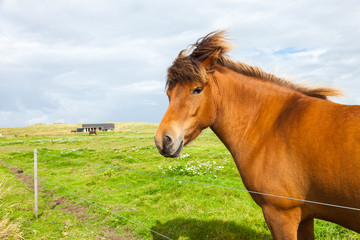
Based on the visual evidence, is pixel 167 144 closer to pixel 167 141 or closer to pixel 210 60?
pixel 167 141

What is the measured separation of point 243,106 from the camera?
3785mm

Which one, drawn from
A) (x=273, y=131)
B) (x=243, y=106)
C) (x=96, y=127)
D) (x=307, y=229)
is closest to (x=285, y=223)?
(x=307, y=229)

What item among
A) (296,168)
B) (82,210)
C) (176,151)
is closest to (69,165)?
(82,210)

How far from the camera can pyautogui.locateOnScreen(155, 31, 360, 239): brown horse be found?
9.17ft

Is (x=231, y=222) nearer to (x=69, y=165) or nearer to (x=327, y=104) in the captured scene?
(x=327, y=104)

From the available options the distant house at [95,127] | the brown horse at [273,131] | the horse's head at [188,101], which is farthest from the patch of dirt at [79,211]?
the distant house at [95,127]

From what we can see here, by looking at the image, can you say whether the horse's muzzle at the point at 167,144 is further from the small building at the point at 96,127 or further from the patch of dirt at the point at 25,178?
the small building at the point at 96,127

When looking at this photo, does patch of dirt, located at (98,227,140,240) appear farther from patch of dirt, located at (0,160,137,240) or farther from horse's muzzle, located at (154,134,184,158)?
horse's muzzle, located at (154,134,184,158)

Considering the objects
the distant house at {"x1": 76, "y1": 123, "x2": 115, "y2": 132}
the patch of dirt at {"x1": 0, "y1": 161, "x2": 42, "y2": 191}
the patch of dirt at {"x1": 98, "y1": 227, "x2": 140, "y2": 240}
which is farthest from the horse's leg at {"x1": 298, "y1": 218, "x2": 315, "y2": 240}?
the distant house at {"x1": 76, "y1": 123, "x2": 115, "y2": 132}

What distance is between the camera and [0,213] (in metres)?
7.26

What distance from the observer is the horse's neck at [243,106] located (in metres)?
3.63

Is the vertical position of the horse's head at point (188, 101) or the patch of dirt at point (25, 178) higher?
the horse's head at point (188, 101)

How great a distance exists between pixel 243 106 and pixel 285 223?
69.1 inches

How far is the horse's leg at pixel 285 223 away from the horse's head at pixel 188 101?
1549mm
